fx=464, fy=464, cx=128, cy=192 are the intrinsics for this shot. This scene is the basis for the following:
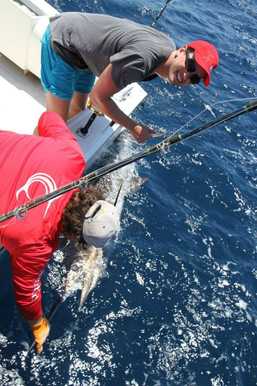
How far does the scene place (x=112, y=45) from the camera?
416cm

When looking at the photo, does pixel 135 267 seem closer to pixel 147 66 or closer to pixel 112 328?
pixel 112 328

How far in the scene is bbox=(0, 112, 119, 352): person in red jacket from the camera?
10.5 ft

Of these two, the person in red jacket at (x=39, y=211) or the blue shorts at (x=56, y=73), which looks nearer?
the person in red jacket at (x=39, y=211)

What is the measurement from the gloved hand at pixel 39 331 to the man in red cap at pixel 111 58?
2019 mm

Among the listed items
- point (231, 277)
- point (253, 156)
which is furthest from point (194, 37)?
point (231, 277)

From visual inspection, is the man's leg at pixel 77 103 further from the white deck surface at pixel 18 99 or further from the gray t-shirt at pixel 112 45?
the gray t-shirt at pixel 112 45

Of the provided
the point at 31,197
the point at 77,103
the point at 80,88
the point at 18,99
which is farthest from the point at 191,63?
the point at 18,99

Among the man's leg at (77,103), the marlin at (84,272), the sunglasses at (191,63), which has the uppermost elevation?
the sunglasses at (191,63)

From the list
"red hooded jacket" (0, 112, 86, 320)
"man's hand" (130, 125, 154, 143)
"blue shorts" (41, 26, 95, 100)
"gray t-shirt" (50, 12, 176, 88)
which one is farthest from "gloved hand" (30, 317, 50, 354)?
"blue shorts" (41, 26, 95, 100)

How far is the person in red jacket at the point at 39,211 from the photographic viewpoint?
10.5 ft

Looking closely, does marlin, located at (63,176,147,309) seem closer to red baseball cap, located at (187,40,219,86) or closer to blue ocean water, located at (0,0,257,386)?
blue ocean water, located at (0,0,257,386)

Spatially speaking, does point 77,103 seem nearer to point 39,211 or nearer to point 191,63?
point 191,63

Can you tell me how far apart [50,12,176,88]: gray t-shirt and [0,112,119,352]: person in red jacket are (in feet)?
3.34

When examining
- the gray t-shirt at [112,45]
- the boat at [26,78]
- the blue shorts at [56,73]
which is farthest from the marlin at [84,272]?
the gray t-shirt at [112,45]
